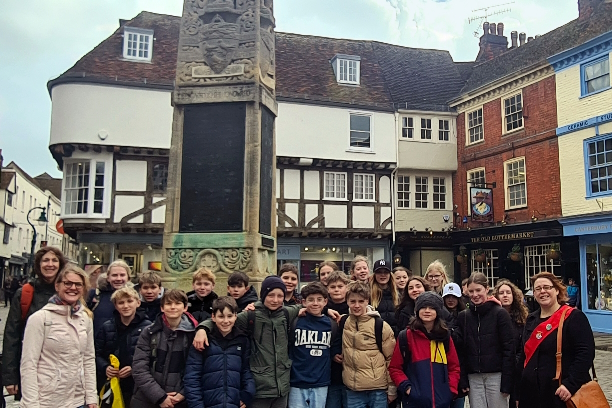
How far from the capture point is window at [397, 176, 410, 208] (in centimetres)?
2166

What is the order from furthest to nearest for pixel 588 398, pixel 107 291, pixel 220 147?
pixel 220 147 → pixel 107 291 → pixel 588 398

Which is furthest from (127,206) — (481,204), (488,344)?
(488,344)

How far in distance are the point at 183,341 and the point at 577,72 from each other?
16210 millimetres

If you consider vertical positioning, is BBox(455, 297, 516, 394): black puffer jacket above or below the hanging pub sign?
below

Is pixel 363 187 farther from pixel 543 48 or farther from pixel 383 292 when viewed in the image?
pixel 383 292

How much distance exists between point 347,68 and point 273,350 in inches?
762

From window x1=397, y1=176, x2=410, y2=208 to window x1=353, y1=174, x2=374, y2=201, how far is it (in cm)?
118

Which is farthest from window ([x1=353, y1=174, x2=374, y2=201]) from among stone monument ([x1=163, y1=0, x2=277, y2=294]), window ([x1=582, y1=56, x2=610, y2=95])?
stone monument ([x1=163, y1=0, x2=277, y2=294])

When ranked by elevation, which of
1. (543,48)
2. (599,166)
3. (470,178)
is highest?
(543,48)

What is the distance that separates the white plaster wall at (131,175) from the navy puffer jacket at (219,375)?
15466 millimetres

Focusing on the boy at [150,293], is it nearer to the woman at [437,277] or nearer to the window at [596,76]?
the woman at [437,277]

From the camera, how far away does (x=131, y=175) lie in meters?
18.9

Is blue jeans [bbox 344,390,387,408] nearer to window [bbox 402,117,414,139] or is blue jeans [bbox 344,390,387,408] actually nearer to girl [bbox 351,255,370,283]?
girl [bbox 351,255,370,283]

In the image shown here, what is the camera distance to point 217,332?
14.1ft
